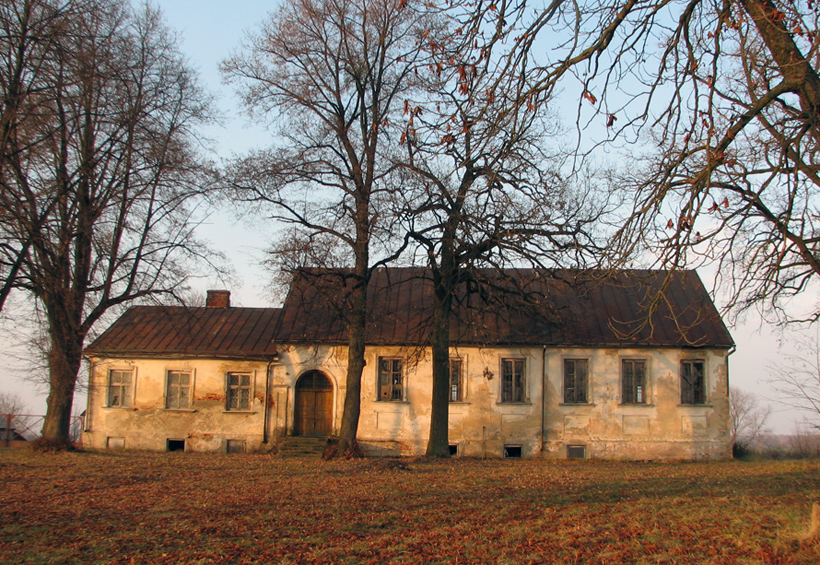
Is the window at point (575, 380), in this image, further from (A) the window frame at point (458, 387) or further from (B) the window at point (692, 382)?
(A) the window frame at point (458, 387)

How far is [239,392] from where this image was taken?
24.8m

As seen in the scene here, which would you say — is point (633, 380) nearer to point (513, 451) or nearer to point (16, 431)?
point (513, 451)

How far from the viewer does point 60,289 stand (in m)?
17.7

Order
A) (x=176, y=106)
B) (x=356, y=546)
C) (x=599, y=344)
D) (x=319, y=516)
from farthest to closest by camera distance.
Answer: (x=599, y=344)
(x=176, y=106)
(x=319, y=516)
(x=356, y=546)

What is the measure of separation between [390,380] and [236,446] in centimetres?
570

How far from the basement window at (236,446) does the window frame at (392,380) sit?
4.90m

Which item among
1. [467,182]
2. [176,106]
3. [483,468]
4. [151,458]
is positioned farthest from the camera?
[176,106]

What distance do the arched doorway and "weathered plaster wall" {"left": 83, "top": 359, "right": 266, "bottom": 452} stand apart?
1.35 metres

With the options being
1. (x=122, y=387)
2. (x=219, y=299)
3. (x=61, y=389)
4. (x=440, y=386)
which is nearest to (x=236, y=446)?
(x=122, y=387)

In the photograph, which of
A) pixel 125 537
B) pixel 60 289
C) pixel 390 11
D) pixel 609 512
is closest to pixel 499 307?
pixel 390 11

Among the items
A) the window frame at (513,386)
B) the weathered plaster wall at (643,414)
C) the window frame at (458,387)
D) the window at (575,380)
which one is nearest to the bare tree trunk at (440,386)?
the window frame at (458,387)

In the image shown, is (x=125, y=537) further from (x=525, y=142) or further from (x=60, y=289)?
(x=525, y=142)

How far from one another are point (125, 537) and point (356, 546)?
2.81m

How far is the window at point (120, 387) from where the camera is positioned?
2505cm
